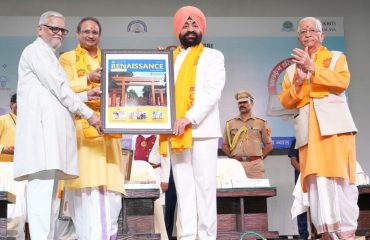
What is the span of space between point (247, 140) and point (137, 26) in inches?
90.9

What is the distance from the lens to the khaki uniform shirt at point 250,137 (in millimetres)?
7078

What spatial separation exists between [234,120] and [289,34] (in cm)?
177

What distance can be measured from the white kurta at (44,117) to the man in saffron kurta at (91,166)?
0.22 metres

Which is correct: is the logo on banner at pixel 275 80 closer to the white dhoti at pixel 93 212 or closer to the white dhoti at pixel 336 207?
the white dhoti at pixel 336 207

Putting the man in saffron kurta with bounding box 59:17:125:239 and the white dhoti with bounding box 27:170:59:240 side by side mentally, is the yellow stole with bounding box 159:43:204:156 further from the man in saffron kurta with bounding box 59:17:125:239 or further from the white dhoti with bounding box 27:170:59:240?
the white dhoti with bounding box 27:170:59:240

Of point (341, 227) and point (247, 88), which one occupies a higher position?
point (247, 88)

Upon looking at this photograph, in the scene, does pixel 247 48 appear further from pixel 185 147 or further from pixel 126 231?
pixel 185 147

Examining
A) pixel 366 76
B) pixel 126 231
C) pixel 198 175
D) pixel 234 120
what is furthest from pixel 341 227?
pixel 366 76

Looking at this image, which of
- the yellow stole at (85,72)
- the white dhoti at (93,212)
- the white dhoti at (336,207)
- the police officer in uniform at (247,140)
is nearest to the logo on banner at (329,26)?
the police officer in uniform at (247,140)

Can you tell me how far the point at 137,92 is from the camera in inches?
166

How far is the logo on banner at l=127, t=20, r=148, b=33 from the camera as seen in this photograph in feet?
27.3

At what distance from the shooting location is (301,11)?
28.3 feet

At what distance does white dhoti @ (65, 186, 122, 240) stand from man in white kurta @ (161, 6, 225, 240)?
48 centimetres

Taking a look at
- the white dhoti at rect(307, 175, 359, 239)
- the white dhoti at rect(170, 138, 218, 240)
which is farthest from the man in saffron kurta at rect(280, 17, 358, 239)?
the white dhoti at rect(170, 138, 218, 240)
